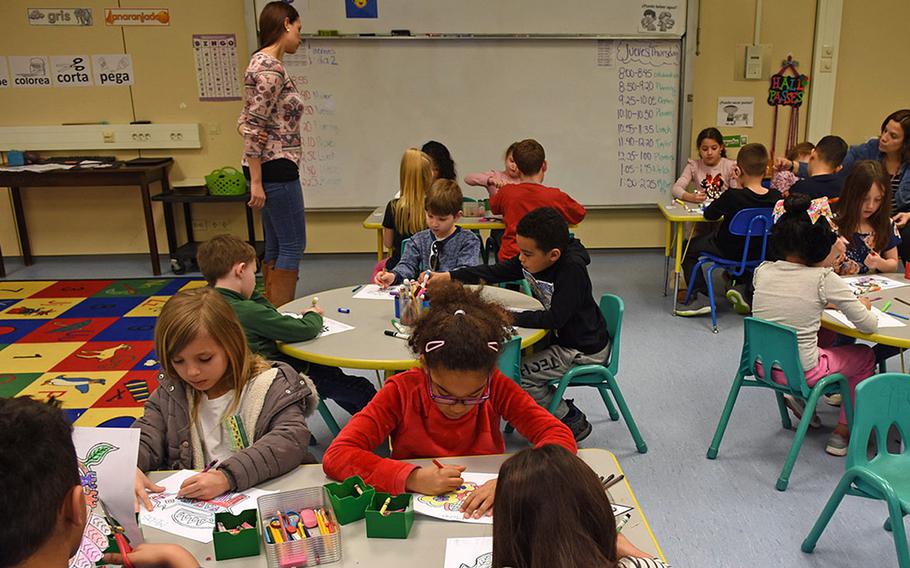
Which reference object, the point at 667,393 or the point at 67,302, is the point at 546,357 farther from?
the point at 67,302

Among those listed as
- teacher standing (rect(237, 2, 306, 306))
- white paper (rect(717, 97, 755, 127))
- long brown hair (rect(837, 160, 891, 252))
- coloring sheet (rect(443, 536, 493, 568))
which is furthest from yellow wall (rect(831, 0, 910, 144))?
coloring sheet (rect(443, 536, 493, 568))

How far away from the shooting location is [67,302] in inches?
215

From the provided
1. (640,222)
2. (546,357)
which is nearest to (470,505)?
(546,357)

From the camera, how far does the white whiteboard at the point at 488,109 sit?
20.1ft

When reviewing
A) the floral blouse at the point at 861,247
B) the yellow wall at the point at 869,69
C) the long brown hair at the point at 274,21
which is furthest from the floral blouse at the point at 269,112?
the yellow wall at the point at 869,69

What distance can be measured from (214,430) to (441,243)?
1.98 m

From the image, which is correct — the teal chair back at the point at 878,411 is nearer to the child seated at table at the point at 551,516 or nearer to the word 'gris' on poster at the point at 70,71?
the child seated at table at the point at 551,516

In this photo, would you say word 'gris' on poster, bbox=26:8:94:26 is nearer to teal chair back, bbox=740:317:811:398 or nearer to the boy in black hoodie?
the boy in black hoodie

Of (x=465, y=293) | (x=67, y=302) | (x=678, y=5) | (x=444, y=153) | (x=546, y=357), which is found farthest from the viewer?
(x=678, y=5)

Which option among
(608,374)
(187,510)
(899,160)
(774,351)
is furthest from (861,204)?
(187,510)

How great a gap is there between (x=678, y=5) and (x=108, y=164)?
5.04m

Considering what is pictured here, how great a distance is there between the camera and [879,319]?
2770mm

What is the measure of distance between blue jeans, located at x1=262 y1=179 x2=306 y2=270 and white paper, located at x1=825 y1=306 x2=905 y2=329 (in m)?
2.77

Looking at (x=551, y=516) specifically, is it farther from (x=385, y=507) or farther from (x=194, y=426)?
(x=194, y=426)
